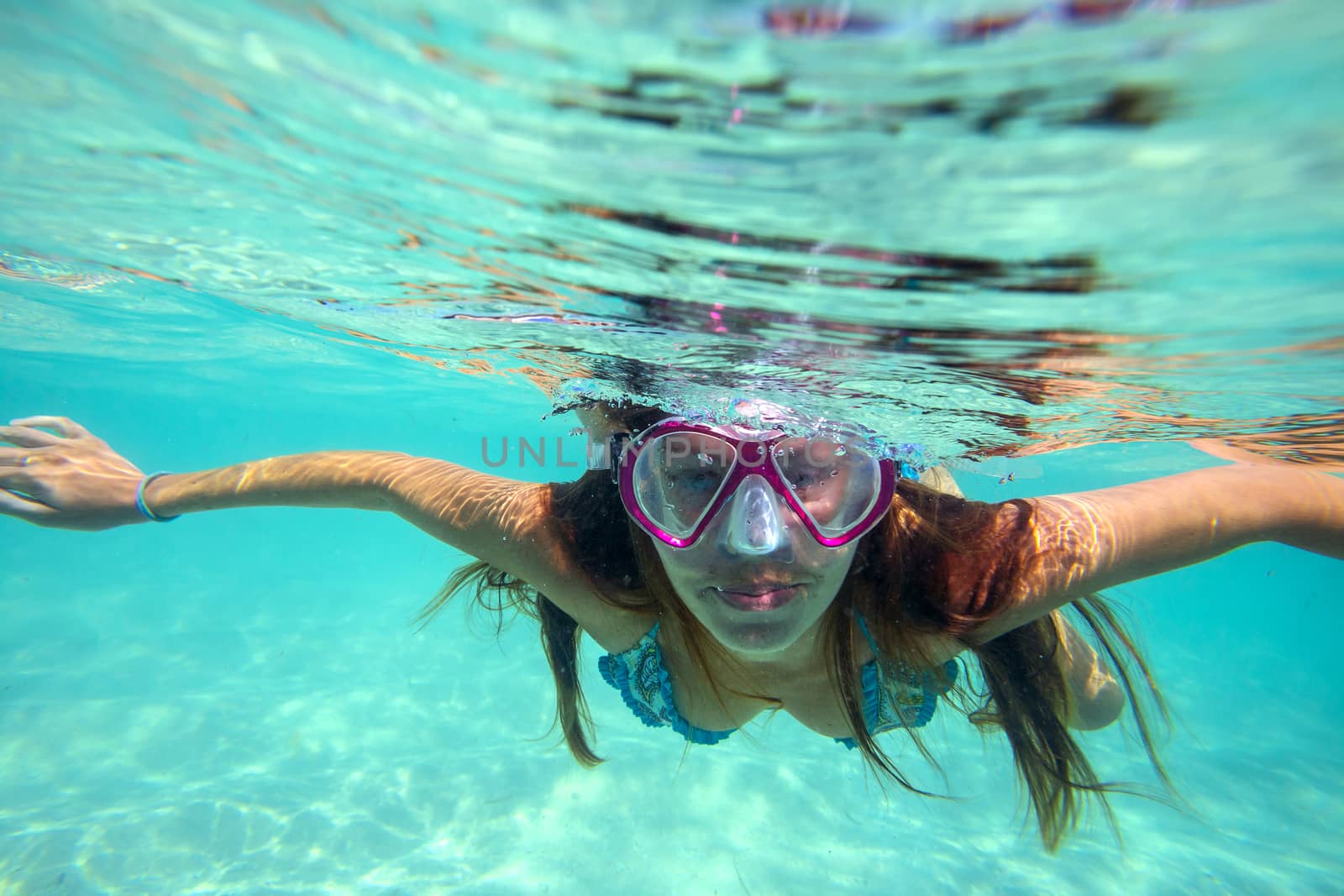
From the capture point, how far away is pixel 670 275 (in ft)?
13.0

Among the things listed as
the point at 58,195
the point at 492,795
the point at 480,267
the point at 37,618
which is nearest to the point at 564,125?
the point at 480,267

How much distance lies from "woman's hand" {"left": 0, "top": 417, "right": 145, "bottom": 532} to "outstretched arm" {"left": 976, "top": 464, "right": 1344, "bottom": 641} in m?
5.92

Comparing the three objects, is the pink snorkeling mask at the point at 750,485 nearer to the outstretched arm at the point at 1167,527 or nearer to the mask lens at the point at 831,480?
the mask lens at the point at 831,480

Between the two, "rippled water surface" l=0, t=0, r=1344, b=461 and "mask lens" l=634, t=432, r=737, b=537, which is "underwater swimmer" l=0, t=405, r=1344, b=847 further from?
"rippled water surface" l=0, t=0, r=1344, b=461

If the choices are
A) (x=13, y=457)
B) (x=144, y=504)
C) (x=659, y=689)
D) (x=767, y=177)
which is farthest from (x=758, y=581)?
(x=13, y=457)

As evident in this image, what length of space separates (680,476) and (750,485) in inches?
16.5

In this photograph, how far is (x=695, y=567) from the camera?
11.6 feet

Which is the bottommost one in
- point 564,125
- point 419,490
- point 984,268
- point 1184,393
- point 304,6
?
point 419,490

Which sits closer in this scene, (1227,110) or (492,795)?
(1227,110)

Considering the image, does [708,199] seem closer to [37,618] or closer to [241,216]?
[241,216]

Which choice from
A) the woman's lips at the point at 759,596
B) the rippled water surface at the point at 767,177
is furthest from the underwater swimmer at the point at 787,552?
the rippled water surface at the point at 767,177

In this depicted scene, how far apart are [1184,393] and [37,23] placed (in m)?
7.63

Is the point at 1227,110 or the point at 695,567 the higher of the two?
the point at 1227,110

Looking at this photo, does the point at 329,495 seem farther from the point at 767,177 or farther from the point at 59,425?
the point at 767,177
